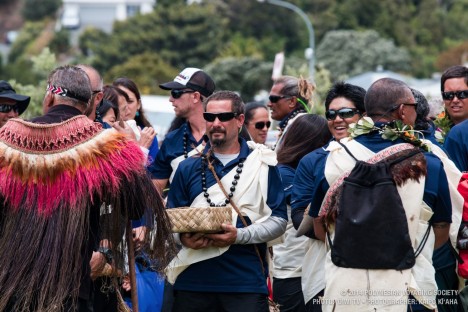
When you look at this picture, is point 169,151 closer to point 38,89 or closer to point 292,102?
point 292,102

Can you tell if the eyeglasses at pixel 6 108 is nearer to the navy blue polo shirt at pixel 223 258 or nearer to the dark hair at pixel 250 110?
the navy blue polo shirt at pixel 223 258

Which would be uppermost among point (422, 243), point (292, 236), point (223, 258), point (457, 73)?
point (457, 73)

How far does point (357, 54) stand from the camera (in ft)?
244

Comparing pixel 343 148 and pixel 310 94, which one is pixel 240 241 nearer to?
pixel 343 148

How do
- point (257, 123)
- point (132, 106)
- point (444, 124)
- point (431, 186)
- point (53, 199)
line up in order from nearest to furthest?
point (53, 199)
point (431, 186)
point (444, 124)
point (132, 106)
point (257, 123)

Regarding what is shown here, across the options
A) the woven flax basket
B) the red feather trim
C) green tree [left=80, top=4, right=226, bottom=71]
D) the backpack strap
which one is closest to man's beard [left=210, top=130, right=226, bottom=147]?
the woven flax basket

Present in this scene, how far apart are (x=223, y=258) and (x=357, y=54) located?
67229 mm

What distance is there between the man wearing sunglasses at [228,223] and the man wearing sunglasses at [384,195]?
0.70 meters

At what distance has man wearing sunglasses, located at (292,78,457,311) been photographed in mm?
6910

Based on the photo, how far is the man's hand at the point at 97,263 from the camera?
7488 mm

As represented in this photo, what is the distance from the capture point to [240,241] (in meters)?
7.88

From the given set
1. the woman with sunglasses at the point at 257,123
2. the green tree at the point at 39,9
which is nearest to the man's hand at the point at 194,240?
the woman with sunglasses at the point at 257,123

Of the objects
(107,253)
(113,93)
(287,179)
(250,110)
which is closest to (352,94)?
(287,179)

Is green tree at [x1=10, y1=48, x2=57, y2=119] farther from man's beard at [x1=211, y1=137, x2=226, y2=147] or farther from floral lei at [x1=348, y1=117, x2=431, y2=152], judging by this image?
floral lei at [x1=348, y1=117, x2=431, y2=152]
